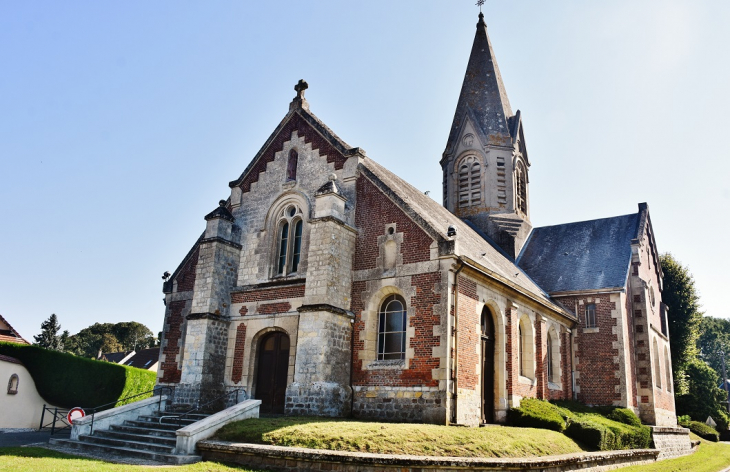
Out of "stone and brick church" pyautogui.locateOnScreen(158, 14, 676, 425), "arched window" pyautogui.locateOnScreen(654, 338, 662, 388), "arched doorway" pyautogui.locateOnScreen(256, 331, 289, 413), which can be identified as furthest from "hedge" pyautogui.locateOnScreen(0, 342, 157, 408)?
"arched window" pyautogui.locateOnScreen(654, 338, 662, 388)

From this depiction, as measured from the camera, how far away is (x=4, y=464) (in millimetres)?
11352

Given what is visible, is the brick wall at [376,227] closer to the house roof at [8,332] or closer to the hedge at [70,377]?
the hedge at [70,377]

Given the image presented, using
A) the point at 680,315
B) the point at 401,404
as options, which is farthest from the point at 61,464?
the point at 680,315

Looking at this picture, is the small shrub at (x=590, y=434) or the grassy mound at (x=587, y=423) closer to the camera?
the small shrub at (x=590, y=434)

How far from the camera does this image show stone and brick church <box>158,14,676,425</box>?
16.5 metres

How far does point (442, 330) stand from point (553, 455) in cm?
418

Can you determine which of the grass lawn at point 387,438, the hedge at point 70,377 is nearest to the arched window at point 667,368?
the grass lawn at point 387,438

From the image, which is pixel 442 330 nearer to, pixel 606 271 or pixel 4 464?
pixel 4 464

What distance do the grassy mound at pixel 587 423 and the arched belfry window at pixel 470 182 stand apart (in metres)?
12.7

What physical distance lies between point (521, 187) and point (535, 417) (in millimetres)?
17523

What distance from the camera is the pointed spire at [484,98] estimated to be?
32.3 metres

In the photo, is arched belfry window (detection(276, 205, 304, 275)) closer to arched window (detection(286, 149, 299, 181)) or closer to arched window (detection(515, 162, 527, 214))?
arched window (detection(286, 149, 299, 181))

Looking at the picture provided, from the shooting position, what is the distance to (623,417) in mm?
21672

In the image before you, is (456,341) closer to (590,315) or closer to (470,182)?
(590,315)
